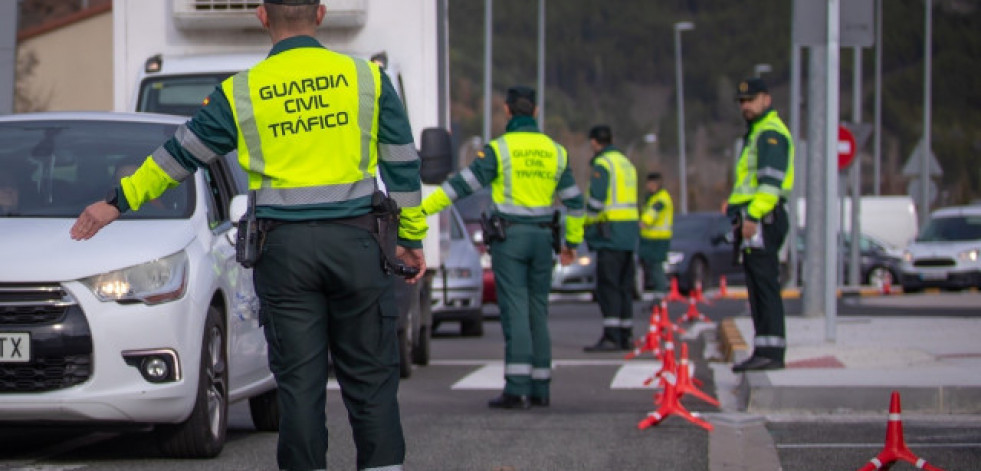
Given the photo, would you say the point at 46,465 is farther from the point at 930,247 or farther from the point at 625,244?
the point at 930,247

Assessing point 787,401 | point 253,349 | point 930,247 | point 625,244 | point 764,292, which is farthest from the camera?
point 930,247

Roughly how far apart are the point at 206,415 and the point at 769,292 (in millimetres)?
4921

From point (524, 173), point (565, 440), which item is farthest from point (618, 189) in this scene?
point (565, 440)

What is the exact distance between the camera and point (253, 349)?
9281 millimetres

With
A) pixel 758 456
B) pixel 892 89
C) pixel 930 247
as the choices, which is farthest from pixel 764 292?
pixel 892 89

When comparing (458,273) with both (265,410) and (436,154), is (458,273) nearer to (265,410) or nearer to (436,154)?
(436,154)

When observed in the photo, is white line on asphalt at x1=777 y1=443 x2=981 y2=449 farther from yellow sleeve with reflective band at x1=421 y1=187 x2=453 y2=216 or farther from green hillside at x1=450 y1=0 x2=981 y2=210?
green hillside at x1=450 y1=0 x2=981 y2=210

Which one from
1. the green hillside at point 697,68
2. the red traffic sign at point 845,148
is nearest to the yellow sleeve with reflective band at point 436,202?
the red traffic sign at point 845,148

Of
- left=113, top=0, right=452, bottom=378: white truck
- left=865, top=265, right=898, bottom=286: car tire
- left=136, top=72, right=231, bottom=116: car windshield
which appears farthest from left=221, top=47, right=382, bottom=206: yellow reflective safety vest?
left=865, top=265, right=898, bottom=286: car tire

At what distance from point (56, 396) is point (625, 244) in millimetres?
9719

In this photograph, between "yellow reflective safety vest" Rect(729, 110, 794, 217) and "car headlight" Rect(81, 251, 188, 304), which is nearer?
"car headlight" Rect(81, 251, 188, 304)

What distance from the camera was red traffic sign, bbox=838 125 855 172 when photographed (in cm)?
2346

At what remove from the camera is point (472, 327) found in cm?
1952

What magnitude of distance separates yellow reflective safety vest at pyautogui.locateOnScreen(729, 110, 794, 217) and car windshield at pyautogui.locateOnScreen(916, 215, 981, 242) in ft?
75.8
